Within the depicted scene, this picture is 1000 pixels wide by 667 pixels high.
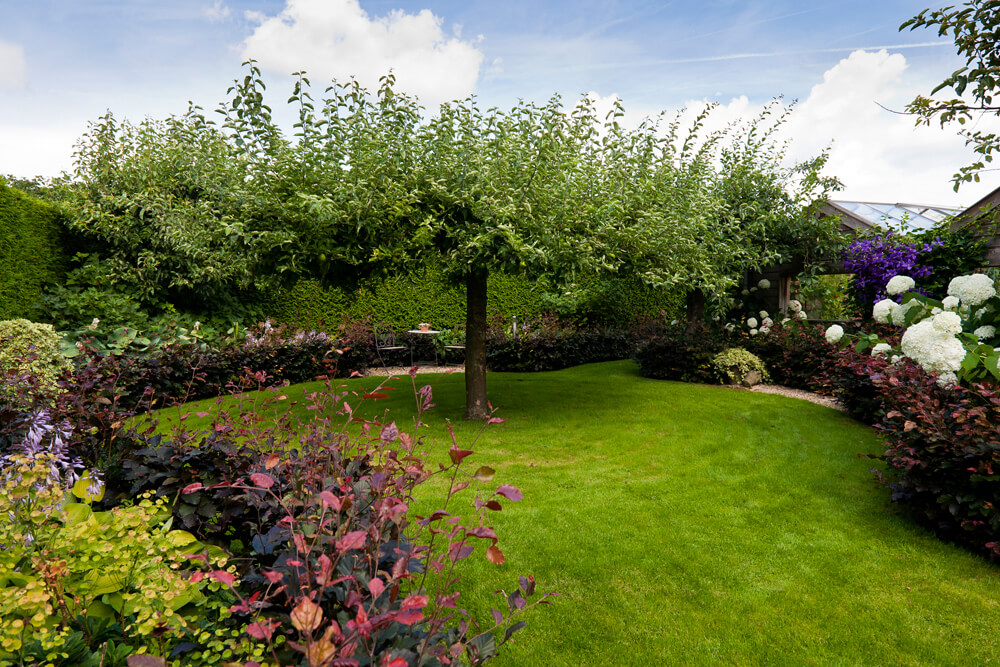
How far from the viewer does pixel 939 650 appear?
268 cm

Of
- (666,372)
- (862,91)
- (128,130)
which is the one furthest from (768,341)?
(128,130)

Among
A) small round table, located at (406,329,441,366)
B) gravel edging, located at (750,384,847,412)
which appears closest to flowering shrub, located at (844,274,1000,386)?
gravel edging, located at (750,384,847,412)

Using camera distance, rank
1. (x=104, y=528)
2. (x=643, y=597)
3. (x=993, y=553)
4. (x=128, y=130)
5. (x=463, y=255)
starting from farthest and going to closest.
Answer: (x=128, y=130) → (x=463, y=255) → (x=993, y=553) → (x=643, y=597) → (x=104, y=528)

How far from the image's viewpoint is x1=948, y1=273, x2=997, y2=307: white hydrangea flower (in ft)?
17.5

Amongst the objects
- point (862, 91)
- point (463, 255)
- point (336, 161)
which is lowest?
point (463, 255)

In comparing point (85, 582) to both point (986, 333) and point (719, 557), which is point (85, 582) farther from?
point (986, 333)

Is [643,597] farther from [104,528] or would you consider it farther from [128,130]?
[128,130]

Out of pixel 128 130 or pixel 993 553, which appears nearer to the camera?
pixel 993 553

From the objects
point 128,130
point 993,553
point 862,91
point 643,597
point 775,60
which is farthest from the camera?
point 128,130

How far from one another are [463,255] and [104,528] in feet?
13.4

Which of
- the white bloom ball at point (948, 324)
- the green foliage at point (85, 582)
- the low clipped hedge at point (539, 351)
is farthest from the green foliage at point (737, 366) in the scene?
the green foliage at point (85, 582)

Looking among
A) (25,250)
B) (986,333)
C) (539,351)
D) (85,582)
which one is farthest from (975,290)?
(25,250)

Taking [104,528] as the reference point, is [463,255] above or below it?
above

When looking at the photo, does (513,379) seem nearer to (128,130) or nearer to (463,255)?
(463,255)
